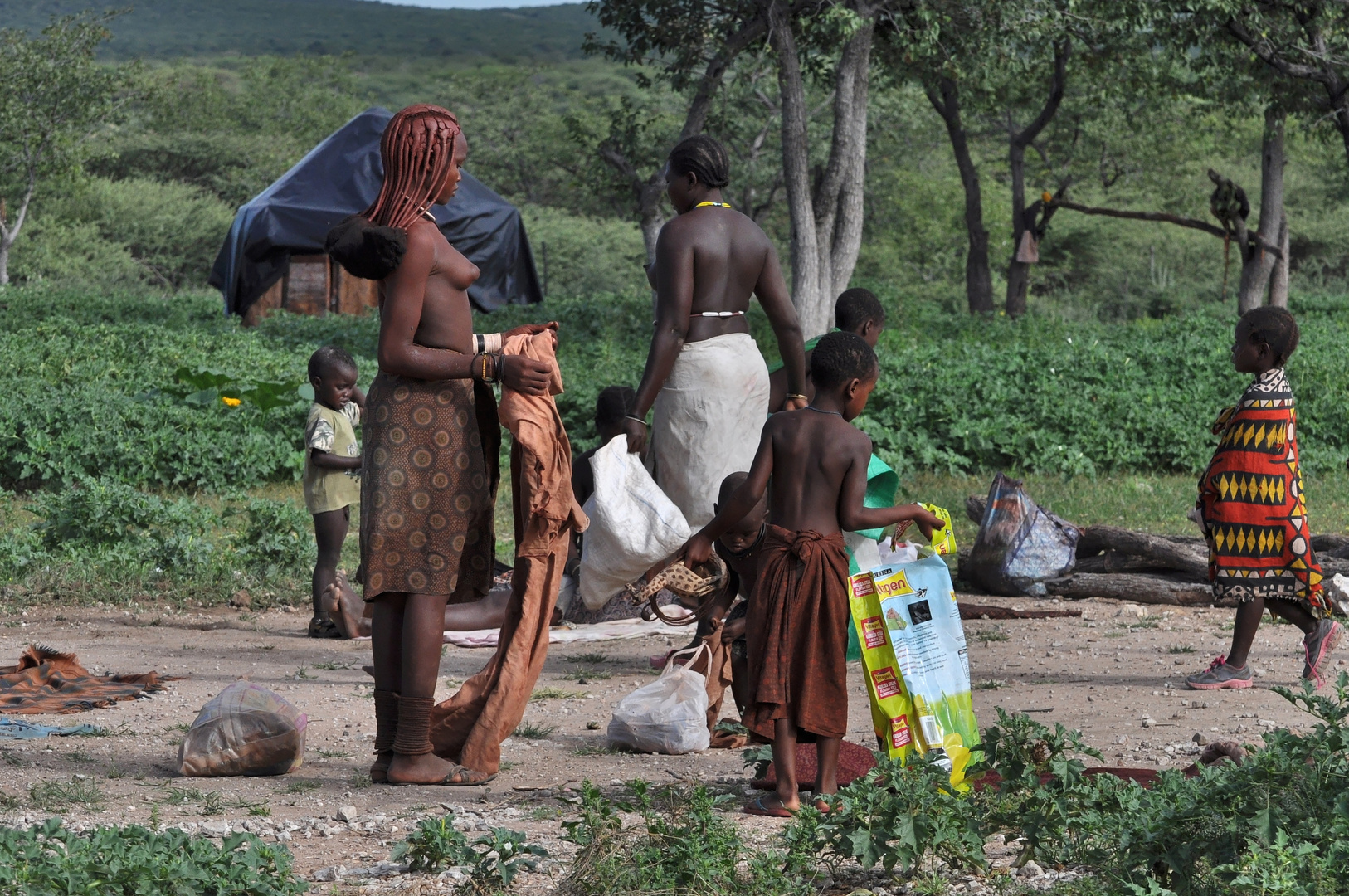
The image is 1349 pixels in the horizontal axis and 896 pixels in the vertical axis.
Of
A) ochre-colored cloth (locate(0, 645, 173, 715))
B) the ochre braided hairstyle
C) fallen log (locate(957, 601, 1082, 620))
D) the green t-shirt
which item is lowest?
ochre-colored cloth (locate(0, 645, 173, 715))

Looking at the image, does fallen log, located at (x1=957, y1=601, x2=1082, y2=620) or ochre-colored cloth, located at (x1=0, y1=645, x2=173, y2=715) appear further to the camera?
fallen log, located at (x1=957, y1=601, x2=1082, y2=620)

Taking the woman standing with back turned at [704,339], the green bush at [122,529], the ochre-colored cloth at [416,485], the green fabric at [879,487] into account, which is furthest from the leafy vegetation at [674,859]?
the green bush at [122,529]

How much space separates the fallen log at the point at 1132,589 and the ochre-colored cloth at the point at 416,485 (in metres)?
4.29

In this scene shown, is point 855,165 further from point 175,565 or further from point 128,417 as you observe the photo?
point 175,565

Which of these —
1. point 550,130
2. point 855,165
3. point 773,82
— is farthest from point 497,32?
point 855,165

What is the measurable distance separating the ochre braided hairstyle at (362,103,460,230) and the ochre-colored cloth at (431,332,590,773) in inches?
19.3

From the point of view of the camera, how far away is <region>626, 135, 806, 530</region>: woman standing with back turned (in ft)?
15.9

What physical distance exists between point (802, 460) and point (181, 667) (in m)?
3.33

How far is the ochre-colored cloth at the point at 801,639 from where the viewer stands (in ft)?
11.9

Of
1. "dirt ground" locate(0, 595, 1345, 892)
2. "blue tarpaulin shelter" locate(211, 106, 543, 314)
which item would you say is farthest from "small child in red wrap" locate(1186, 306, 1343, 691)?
"blue tarpaulin shelter" locate(211, 106, 543, 314)

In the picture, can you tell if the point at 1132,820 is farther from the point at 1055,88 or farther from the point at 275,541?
the point at 1055,88

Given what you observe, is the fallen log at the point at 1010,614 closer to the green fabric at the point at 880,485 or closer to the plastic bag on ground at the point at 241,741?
the green fabric at the point at 880,485

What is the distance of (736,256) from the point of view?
491 centimetres

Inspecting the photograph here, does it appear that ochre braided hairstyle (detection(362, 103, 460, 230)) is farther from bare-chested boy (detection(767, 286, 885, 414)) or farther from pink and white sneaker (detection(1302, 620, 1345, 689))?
pink and white sneaker (detection(1302, 620, 1345, 689))
